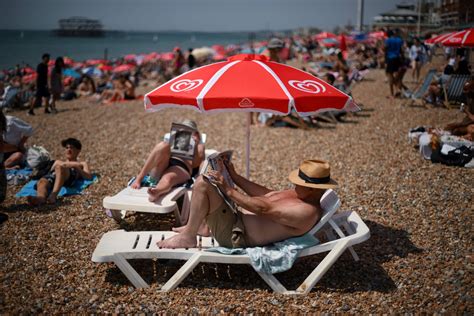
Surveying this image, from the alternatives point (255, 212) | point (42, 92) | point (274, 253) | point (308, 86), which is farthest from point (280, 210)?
point (42, 92)

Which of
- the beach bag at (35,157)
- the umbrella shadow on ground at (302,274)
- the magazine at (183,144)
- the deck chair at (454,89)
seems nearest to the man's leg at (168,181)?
the magazine at (183,144)

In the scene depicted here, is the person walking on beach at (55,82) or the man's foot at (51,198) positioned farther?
the person walking on beach at (55,82)

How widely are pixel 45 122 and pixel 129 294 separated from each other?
28.1ft

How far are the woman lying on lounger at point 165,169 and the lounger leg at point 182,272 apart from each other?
3.73 feet

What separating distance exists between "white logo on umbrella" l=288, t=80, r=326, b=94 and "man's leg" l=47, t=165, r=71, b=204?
3304 mm

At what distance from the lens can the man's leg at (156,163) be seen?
4.35m

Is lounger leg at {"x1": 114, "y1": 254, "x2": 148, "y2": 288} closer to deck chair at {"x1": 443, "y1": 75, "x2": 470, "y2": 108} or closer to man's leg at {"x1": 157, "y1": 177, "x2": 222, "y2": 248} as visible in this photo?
man's leg at {"x1": 157, "y1": 177, "x2": 222, "y2": 248}

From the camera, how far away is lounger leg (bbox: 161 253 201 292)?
10.1 feet

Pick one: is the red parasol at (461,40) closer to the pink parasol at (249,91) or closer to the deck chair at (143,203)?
the pink parasol at (249,91)

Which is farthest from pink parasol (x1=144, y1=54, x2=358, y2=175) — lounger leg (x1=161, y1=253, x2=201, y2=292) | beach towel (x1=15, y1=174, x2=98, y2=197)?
beach towel (x1=15, y1=174, x2=98, y2=197)

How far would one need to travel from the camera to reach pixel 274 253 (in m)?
3.14

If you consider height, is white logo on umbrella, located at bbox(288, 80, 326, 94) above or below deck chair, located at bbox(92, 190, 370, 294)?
above

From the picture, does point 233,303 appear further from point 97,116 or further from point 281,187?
point 97,116

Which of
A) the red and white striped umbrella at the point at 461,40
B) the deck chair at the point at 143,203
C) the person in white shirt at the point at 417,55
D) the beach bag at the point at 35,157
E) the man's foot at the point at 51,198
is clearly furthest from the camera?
the person in white shirt at the point at 417,55
